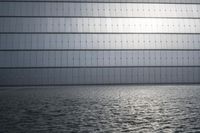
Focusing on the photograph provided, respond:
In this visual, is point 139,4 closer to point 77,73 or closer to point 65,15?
point 65,15

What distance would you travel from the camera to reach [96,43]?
138 feet

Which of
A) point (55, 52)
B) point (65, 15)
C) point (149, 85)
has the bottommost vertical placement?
point (149, 85)

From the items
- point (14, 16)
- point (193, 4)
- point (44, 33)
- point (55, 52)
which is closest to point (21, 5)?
point (14, 16)

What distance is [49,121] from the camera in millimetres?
11484

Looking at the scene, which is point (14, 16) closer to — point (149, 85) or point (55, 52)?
point (55, 52)

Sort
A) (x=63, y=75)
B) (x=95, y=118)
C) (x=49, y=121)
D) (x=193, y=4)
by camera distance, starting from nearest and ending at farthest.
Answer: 1. (x=49, y=121)
2. (x=95, y=118)
3. (x=63, y=75)
4. (x=193, y=4)

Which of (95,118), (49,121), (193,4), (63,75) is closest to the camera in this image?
(49,121)

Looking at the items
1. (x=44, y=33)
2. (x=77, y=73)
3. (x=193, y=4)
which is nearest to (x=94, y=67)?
(x=77, y=73)

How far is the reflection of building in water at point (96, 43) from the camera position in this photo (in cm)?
4112

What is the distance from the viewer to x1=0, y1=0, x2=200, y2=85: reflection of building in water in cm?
4112

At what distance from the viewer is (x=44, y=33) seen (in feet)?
137

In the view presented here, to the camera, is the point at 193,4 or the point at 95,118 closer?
the point at 95,118

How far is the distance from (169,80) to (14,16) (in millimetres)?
23286

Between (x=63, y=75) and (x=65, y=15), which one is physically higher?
(x=65, y=15)
